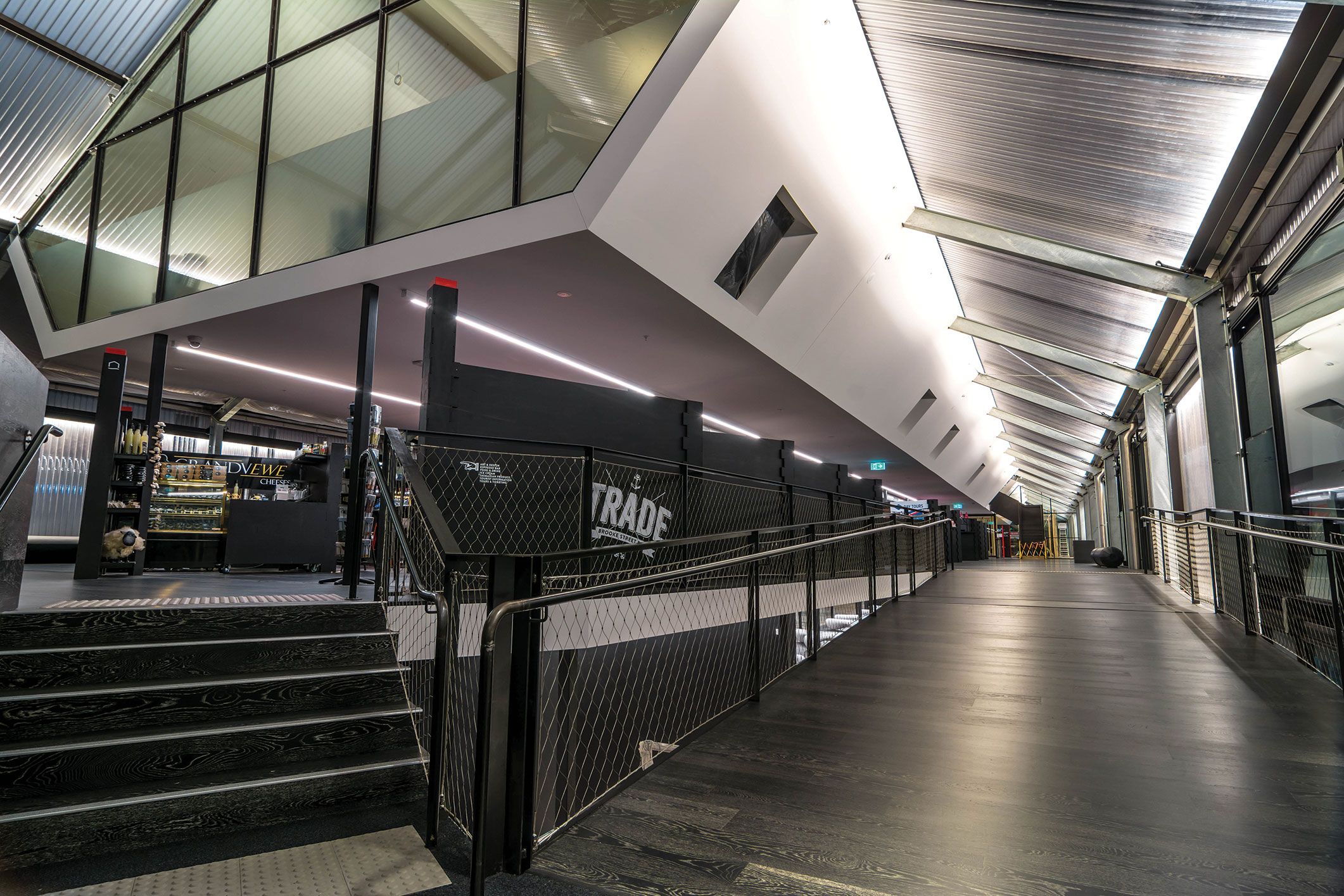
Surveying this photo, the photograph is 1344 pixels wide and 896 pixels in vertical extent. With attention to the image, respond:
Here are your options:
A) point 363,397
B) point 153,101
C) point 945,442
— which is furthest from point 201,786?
point 945,442

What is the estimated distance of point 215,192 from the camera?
7270mm

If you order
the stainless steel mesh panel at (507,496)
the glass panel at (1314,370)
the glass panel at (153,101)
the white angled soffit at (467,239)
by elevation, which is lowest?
the stainless steel mesh panel at (507,496)

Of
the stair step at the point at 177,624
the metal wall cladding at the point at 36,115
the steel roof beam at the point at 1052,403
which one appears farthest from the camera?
the steel roof beam at the point at 1052,403

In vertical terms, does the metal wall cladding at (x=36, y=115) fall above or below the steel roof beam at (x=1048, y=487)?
above

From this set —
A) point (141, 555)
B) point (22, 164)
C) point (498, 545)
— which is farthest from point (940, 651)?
point (22, 164)

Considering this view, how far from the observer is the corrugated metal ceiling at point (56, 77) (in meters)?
8.17

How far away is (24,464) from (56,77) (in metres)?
8.10

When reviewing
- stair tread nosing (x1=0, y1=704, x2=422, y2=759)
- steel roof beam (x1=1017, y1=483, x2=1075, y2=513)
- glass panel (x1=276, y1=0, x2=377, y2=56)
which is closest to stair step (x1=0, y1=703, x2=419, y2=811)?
stair tread nosing (x1=0, y1=704, x2=422, y2=759)

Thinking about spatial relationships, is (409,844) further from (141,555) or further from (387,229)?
(141,555)

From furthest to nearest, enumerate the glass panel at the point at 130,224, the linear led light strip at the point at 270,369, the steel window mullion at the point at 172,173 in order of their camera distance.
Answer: the linear led light strip at the point at 270,369
the glass panel at the point at 130,224
the steel window mullion at the point at 172,173

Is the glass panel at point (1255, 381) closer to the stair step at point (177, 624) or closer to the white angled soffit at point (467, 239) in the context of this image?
the white angled soffit at point (467, 239)

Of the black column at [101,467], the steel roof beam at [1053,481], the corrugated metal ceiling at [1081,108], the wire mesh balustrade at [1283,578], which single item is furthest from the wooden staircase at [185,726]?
the steel roof beam at [1053,481]

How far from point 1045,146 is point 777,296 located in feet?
8.77

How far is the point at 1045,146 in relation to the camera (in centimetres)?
612
